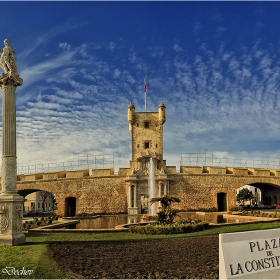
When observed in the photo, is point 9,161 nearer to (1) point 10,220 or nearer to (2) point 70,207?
(1) point 10,220

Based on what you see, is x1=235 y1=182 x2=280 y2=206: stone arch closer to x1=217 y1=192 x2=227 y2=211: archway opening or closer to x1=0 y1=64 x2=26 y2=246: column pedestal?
x1=217 y1=192 x2=227 y2=211: archway opening

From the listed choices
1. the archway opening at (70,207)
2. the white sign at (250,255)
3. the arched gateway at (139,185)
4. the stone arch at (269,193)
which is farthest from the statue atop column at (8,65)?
the stone arch at (269,193)

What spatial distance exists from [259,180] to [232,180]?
11.9ft

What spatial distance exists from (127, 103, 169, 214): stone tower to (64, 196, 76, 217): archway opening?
288 inches

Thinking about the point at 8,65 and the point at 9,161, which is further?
the point at 8,65

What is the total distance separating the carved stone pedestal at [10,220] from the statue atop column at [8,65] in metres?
4.21

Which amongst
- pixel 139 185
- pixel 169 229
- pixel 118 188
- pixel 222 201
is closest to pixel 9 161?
pixel 169 229

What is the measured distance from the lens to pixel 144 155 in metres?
36.6

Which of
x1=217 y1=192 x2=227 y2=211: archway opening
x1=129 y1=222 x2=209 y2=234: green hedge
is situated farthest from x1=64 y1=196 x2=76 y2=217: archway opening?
x1=129 y1=222 x2=209 y2=234: green hedge

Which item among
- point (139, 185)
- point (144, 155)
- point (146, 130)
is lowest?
point (139, 185)

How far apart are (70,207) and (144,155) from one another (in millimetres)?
10700

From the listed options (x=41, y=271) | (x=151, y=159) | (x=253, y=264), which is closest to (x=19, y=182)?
(x=151, y=159)

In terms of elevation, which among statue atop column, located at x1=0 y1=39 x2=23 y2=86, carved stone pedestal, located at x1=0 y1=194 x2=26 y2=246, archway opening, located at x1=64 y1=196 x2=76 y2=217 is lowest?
archway opening, located at x1=64 y1=196 x2=76 y2=217

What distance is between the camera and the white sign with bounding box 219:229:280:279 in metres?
5.38
